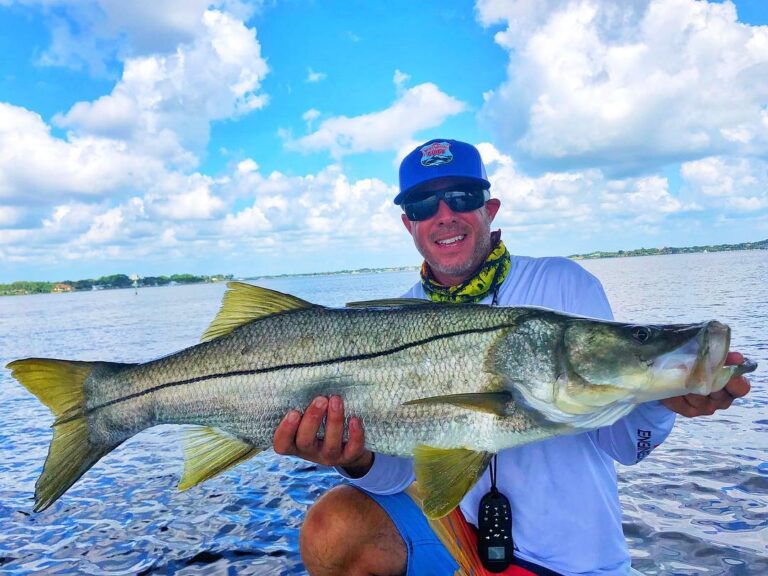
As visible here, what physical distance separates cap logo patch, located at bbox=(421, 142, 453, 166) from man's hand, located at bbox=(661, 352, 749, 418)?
2.35m

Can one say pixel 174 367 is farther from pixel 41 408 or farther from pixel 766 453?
pixel 41 408

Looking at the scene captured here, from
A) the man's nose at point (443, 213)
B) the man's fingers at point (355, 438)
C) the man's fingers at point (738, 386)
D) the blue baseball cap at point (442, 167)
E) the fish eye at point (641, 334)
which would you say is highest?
the blue baseball cap at point (442, 167)

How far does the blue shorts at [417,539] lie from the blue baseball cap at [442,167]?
2.38m

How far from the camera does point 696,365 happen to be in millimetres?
2486

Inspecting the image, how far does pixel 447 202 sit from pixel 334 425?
2.01 m

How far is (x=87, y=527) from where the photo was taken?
663 centimetres

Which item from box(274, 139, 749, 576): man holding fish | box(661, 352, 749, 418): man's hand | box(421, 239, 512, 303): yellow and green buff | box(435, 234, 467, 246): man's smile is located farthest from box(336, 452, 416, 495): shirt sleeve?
box(661, 352, 749, 418): man's hand

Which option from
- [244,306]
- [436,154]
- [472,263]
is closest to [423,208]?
[436,154]

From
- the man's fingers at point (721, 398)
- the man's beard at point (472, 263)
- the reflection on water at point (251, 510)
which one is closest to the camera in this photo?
the man's fingers at point (721, 398)

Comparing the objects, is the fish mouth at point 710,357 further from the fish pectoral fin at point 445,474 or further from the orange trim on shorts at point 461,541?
the orange trim on shorts at point 461,541

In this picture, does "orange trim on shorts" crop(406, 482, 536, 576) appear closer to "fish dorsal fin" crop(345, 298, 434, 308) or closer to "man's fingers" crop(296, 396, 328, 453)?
"man's fingers" crop(296, 396, 328, 453)

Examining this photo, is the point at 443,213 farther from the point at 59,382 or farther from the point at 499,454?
the point at 59,382

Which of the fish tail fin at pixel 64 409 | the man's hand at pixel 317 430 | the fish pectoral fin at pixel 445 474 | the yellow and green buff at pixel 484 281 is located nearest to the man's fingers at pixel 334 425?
the man's hand at pixel 317 430

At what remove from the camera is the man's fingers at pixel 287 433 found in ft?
10.6
